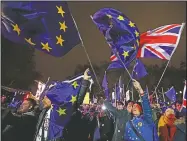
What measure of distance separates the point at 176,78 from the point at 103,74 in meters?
0.73

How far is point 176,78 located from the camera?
3123mm

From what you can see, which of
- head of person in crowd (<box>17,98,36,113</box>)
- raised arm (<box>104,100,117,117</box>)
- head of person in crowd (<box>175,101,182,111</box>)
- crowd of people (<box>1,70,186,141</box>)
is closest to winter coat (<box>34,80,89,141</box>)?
crowd of people (<box>1,70,186,141</box>)

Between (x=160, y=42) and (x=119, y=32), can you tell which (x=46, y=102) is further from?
(x=160, y=42)

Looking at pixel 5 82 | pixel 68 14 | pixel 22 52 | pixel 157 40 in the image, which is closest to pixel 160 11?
pixel 157 40

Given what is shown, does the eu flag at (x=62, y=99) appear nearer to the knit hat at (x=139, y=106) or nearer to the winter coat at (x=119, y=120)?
the winter coat at (x=119, y=120)

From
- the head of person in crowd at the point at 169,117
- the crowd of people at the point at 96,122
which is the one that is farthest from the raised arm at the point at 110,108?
the head of person in crowd at the point at 169,117

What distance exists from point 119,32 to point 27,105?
108 cm

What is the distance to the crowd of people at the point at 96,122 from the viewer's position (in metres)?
2.77

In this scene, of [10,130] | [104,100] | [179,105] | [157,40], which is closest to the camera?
[10,130]

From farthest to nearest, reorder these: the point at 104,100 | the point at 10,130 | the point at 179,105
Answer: the point at 179,105 → the point at 104,100 → the point at 10,130

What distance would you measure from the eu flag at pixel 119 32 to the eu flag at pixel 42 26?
0.27 m

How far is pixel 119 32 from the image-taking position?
3051 mm

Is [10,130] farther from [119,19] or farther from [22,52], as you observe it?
[119,19]

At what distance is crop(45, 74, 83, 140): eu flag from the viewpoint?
2838mm
